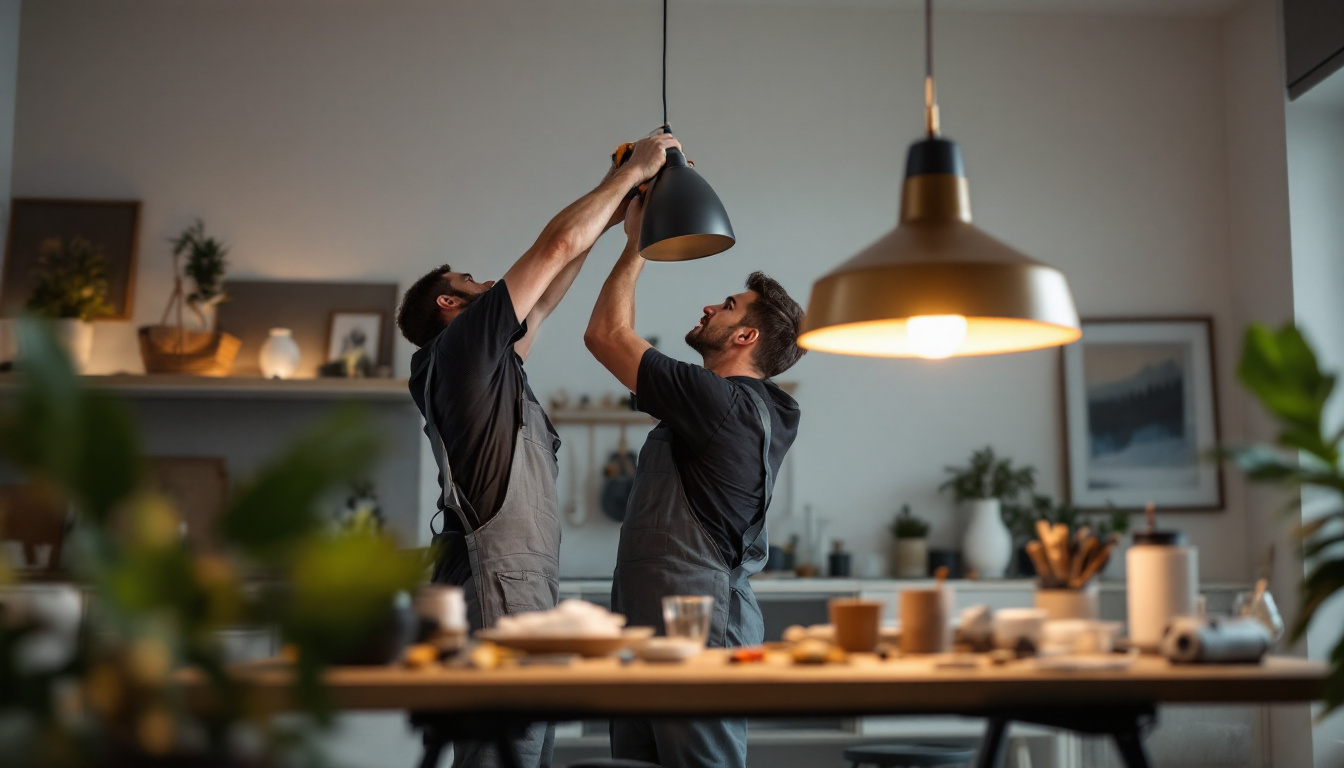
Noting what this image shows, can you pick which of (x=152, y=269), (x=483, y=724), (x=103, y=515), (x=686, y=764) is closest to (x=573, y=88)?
(x=152, y=269)

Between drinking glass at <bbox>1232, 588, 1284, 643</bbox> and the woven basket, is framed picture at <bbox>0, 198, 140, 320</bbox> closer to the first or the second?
the woven basket

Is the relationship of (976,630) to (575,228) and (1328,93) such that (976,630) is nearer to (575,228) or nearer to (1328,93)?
(575,228)

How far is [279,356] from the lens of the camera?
4.82 m

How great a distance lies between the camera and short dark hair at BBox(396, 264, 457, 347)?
287 cm

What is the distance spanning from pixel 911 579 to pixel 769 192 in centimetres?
180

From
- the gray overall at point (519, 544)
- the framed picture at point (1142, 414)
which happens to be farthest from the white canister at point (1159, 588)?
the framed picture at point (1142, 414)

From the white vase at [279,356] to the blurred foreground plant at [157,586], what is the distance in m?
3.97

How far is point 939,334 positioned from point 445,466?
1.14m

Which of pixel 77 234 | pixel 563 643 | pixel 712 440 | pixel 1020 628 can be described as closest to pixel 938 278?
pixel 1020 628

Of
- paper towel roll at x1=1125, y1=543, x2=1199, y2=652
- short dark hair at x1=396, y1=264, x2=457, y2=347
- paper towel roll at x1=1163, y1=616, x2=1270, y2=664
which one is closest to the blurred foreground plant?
paper towel roll at x1=1163, y1=616, x2=1270, y2=664

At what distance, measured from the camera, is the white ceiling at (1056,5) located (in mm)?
5344

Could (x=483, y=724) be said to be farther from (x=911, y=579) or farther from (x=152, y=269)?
(x=152, y=269)

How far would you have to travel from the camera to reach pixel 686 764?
2.37m

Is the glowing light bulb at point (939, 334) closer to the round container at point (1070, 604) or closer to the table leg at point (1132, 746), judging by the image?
the round container at point (1070, 604)
